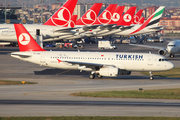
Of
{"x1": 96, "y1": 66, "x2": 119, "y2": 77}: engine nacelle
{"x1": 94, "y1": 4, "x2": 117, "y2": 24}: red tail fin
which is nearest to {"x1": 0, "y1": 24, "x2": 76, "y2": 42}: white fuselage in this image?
{"x1": 96, "y1": 66, "x2": 119, "y2": 77}: engine nacelle

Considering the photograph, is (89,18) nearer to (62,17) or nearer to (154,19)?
(154,19)

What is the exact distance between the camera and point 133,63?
45188 mm

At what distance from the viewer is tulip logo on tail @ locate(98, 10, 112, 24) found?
142125 mm

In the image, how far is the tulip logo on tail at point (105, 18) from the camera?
14212 cm

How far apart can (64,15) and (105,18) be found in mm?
56708

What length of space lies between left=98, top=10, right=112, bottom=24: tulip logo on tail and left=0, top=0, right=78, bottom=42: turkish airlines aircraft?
53.3 m

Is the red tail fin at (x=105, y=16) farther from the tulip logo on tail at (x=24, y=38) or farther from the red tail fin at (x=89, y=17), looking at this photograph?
the tulip logo on tail at (x=24, y=38)

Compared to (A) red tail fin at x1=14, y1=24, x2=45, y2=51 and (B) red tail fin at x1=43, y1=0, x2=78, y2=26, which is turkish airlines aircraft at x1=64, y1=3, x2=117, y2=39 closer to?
(B) red tail fin at x1=43, y1=0, x2=78, y2=26

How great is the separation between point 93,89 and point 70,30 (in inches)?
2192

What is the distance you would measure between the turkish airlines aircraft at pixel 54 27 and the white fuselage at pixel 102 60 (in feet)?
138

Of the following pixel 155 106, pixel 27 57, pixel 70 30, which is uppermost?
pixel 70 30

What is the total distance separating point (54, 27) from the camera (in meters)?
89.1

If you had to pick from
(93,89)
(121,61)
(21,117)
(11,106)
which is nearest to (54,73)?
(121,61)

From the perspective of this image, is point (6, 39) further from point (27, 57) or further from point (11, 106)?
point (11, 106)
